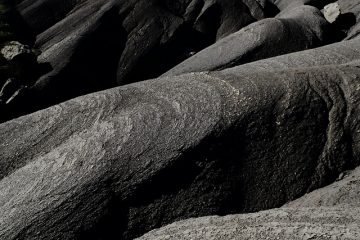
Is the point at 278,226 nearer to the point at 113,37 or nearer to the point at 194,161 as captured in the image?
the point at 194,161

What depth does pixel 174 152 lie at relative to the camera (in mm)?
11562

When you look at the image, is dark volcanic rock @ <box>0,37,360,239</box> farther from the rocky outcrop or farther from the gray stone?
the gray stone

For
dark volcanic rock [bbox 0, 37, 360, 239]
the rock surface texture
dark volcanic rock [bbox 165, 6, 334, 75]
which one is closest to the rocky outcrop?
the rock surface texture

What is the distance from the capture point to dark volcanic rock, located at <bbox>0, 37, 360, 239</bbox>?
35.5 feet

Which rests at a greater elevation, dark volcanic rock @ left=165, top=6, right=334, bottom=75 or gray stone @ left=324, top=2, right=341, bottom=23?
dark volcanic rock @ left=165, top=6, right=334, bottom=75

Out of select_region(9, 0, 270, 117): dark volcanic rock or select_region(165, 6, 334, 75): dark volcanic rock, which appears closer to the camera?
select_region(165, 6, 334, 75): dark volcanic rock

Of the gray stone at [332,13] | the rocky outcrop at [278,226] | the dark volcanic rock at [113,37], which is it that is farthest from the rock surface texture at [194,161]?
the gray stone at [332,13]

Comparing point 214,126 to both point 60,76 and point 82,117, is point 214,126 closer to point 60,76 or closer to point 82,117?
point 82,117

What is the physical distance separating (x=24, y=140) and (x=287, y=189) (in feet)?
26.0

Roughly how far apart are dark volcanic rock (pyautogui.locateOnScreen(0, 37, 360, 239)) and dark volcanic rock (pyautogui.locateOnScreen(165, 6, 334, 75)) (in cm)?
833

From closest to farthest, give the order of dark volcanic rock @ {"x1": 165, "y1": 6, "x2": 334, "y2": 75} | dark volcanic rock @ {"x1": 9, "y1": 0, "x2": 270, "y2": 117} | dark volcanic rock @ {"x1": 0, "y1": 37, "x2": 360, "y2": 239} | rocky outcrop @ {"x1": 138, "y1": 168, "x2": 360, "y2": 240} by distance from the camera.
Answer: rocky outcrop @ {"x1": 138, "y1": 168, "x2": 360, "y2": 240} → dark volcanic rock @ {"x1": 0, "y1": 37, "x2": 360, "y2": 239} → dark volcanic rock @ {"x1": 165, "y1": 6, "x2": 334, "y2": 75} → dark volcanic rock @ {"x1": 9, "y1": 0, "x2": 270, "y2": 117}

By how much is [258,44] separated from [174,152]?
1260 cm

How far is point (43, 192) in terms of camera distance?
10.8 metres

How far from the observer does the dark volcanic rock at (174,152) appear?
10828mm
